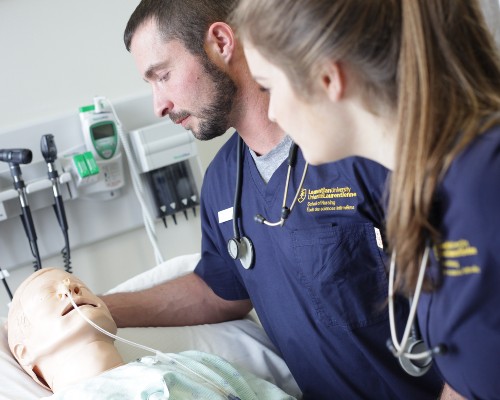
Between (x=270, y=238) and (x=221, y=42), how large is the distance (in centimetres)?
51

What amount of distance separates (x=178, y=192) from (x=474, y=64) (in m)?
1.46

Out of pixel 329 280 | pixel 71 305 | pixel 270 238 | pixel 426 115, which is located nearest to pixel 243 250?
pixel 270 238

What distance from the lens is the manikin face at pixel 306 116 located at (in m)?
0.95

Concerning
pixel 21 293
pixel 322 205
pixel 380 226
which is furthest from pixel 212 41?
pixel 21 293

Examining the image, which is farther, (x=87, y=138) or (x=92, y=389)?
(x=87, y=138)

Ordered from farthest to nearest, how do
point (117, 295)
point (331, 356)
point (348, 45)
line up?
point (117, 295) < point (331, 356) < point (348, 45)

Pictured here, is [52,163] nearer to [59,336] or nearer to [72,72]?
[72,72]

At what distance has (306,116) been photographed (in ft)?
3.17

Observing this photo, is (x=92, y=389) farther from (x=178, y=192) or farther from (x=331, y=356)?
→ (x=178, y=192)

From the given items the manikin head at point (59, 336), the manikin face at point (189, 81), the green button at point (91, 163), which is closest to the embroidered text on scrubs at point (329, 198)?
the manikin face at point (189, 81)

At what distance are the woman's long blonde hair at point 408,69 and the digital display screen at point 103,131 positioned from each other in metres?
1.24

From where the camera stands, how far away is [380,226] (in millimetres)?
1426

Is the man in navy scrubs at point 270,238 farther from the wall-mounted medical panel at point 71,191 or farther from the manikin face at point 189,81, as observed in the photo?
the wall-mounted medical panel at point 71,191

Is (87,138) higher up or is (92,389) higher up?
(87,138)
